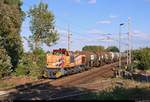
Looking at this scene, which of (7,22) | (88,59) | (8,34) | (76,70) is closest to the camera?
(7,22)

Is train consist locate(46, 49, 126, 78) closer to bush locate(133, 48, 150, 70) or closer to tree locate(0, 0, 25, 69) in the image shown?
tree locate(0, 0, 25, 69)

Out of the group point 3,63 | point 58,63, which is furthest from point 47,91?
point 58,63

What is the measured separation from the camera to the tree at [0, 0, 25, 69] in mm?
40338

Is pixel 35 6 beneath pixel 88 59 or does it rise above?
above

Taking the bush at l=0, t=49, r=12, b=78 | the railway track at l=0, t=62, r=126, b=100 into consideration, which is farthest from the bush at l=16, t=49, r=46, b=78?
the railway track at l=0, t=62, r=126, b=100

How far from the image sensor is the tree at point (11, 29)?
40.3 meters

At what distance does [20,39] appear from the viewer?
50.7 m

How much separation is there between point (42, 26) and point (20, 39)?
666cm

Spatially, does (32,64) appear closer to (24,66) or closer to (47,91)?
(24,66)

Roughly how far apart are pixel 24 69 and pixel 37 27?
8.47 metres

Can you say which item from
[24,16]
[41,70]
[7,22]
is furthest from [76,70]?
[7,22]

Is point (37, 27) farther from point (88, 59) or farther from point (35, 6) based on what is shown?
point (88, 59)

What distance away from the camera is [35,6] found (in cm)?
5769

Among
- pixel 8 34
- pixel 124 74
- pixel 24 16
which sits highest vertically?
pixel 24 16
